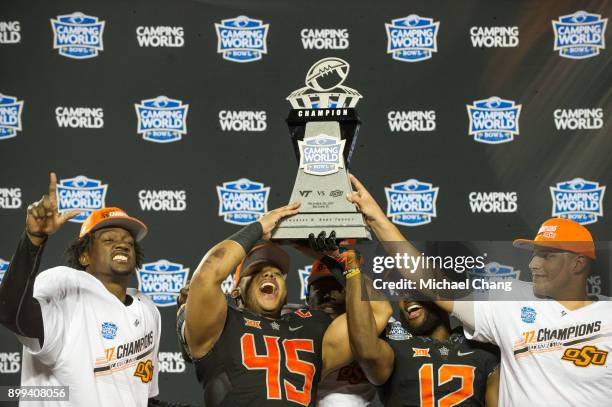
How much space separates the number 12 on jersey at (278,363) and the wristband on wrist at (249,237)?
1.06 feet

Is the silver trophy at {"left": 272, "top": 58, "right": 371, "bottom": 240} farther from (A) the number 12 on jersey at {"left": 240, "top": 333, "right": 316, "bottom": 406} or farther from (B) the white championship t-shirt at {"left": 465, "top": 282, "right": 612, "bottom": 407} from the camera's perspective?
(B) the white championship t-shirt at {"left": 465, "top": 282, "right": 612, "bottom": 407}

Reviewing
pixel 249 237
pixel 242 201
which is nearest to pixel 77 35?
pixel 242 201

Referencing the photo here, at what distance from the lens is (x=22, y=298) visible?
2457 millimetres

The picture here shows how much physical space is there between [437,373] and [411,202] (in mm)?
1431

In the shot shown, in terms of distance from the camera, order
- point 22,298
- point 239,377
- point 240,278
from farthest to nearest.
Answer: point 240,278 → point 239,377 → point 22,298

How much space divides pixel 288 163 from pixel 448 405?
177 cm

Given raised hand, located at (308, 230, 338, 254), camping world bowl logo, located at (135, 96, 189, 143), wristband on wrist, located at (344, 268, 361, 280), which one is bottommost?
wristband on wrist, located at (344, 268, 361, 280)

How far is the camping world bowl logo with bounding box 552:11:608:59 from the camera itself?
4145mm

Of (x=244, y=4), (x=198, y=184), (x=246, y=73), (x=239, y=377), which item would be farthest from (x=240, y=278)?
(x=244, y=4)

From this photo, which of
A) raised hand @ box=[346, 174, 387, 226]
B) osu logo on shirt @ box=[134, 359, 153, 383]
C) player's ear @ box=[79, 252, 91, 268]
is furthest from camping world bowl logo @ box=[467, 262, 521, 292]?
player's ear @ box=[79, 252, 91, 268]

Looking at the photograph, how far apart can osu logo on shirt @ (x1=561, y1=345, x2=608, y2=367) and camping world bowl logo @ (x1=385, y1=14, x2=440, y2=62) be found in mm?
1939

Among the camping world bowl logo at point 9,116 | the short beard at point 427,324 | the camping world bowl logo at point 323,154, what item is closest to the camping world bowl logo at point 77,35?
the camping world bowl logo at point 9,116

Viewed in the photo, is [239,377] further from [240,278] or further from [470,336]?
[470,336]

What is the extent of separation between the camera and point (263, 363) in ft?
9.00
